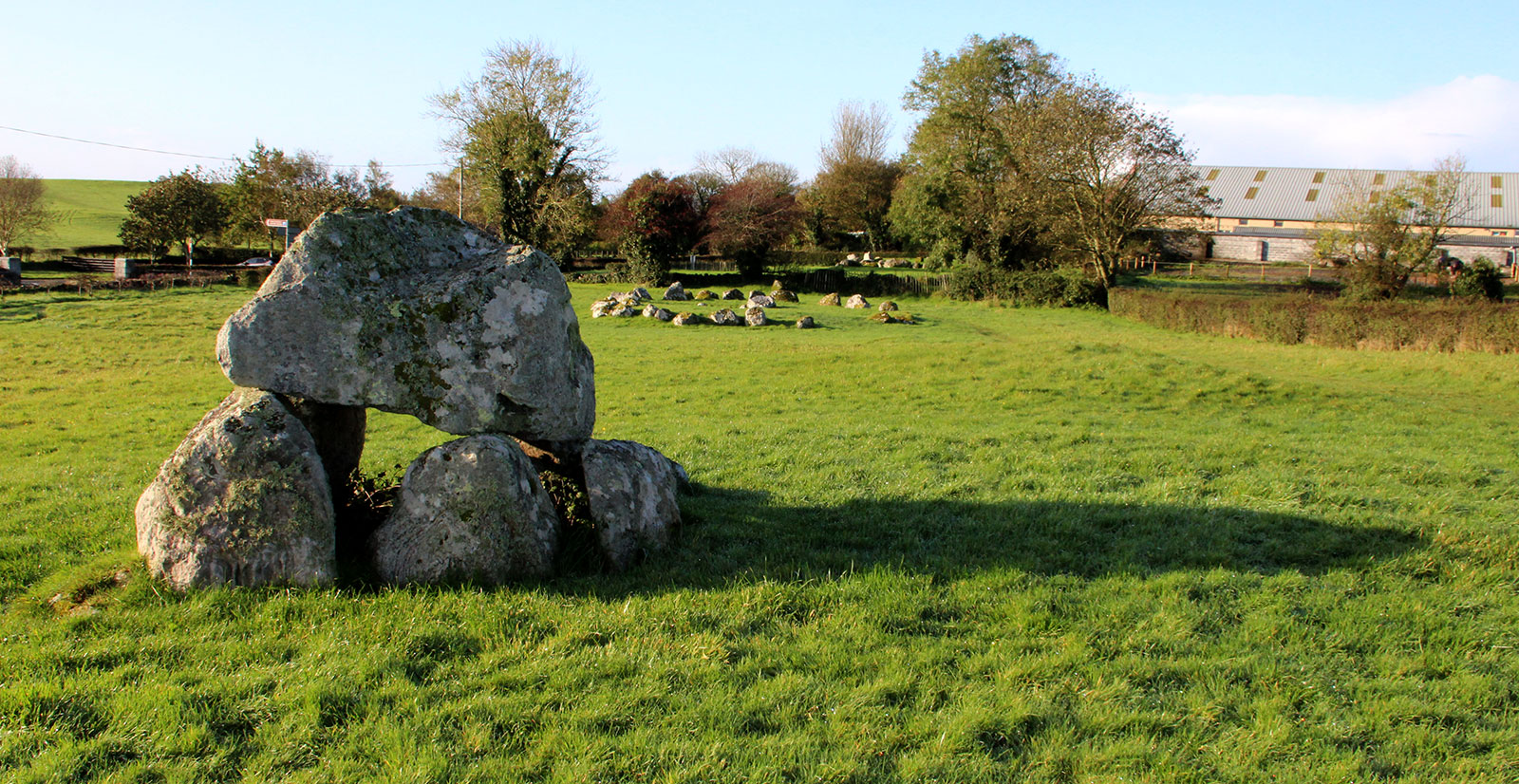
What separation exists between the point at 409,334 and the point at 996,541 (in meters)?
5.18

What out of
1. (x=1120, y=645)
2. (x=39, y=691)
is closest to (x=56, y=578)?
(x=39, y=691)

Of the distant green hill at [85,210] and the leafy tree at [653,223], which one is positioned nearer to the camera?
the leafy tree at [653,223]

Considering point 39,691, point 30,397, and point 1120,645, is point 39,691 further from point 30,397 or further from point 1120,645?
point 30,397

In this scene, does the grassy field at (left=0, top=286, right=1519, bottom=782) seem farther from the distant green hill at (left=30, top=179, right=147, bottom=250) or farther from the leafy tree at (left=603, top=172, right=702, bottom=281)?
the distant green hill at (left=30, top=179, right=147, bottom=250)

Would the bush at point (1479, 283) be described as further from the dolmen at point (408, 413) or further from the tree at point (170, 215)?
the tree at point (170, 215)

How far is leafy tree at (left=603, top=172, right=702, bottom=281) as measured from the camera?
180 feet

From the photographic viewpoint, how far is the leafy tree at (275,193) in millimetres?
69688

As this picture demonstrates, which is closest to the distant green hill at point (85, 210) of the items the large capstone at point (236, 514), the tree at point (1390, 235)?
the large capstone at point (236, 514)

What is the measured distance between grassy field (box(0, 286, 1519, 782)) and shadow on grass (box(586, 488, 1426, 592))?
0.04m

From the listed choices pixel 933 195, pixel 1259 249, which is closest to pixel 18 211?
pixel 933 195

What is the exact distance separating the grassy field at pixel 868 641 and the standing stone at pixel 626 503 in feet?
0.73

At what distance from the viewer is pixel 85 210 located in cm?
9431

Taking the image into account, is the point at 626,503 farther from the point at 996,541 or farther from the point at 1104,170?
the point at 1104,170

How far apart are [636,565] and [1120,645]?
3547mm
